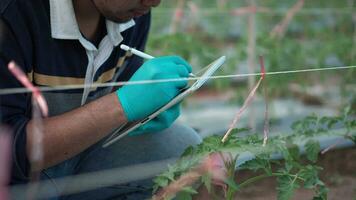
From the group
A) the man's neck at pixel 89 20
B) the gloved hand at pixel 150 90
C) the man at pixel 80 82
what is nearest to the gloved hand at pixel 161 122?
the man at pixel 80 82

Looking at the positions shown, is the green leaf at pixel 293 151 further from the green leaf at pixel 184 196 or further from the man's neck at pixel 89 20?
the man's neck at pixel 89 20

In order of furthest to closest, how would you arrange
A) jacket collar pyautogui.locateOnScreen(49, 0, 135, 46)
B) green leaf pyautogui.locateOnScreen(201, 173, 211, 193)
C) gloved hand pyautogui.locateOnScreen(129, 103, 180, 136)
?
gloved hand pyautogui.locateOnScreen(129, 103, 180, 136) → jacket collar pyautogui.locateOnScreen(49, 0, 135, 46) → green leaf pyautogui.locateOnScreen(201, 173, 211, 193)

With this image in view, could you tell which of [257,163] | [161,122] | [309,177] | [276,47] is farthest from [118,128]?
[276,47]

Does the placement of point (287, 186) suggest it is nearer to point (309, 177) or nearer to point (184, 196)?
point (309, 177)

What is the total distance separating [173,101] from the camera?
1.45 meters

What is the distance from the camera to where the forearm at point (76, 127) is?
1379 mm

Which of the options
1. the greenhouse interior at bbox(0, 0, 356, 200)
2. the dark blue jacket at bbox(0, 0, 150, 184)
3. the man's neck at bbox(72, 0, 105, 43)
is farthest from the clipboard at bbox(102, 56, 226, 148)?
the man's neck at bbox(72, 0, 105, 43)

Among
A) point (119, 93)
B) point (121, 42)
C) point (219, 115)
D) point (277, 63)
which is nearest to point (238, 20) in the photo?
point (219, 115)

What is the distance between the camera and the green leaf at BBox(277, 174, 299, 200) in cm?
134

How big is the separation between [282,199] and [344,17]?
91.9 inches

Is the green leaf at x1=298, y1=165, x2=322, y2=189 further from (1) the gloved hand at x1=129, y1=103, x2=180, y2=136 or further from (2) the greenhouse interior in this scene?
(1) the gloved hand at x1=129, y1=103, x2=180, y2=136

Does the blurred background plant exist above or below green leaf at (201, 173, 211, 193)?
below

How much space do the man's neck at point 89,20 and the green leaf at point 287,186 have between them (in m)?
0.57

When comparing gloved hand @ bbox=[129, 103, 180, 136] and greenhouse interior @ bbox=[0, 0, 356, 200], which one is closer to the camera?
greenhouse interior @ bbox=[0, 0, 356, 200]
